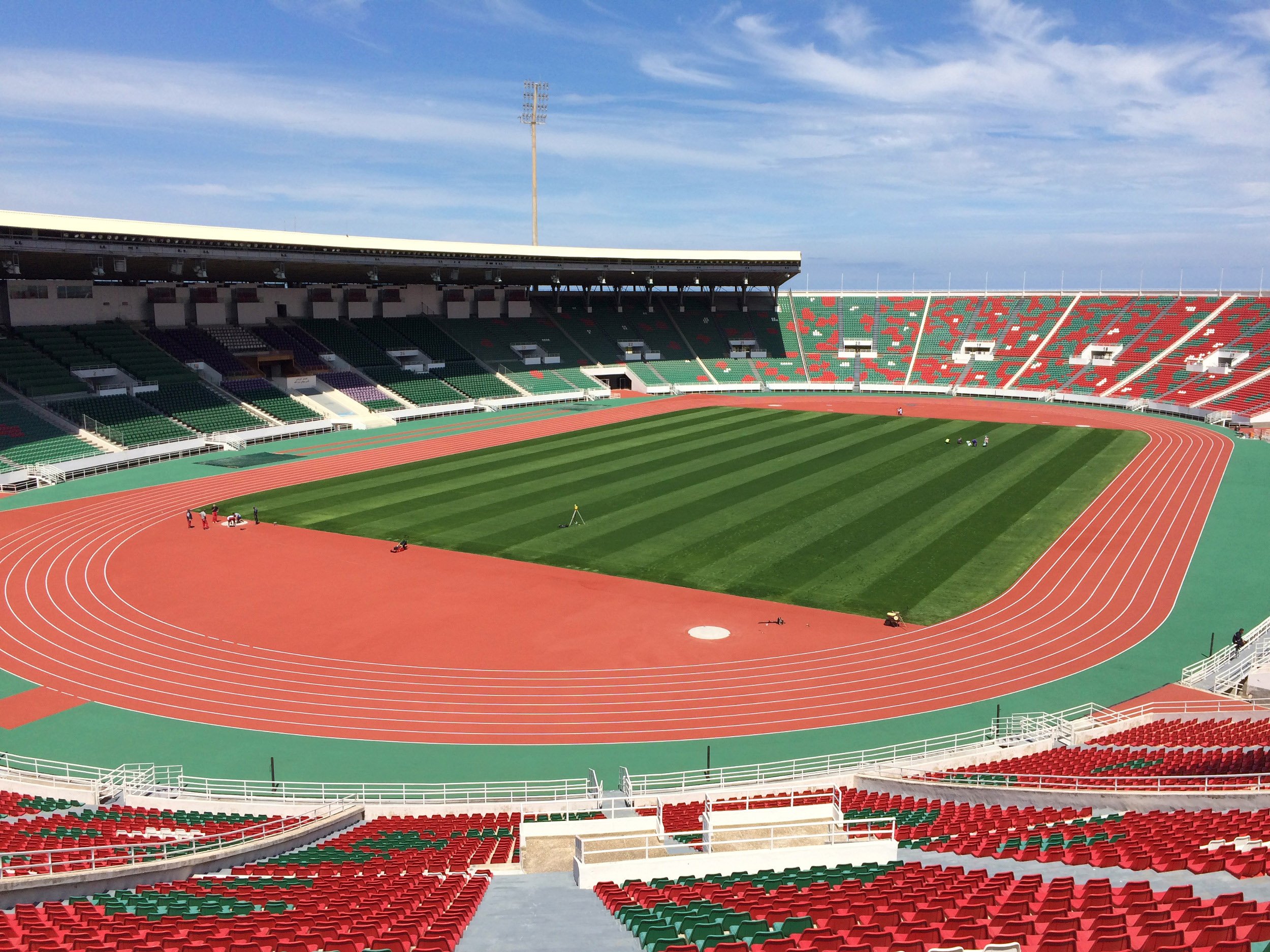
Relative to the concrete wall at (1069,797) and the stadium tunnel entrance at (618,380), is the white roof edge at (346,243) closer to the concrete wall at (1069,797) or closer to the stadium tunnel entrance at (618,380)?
the stadium tunnel entrance at (618,380)

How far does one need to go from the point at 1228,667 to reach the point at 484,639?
64.9 ft

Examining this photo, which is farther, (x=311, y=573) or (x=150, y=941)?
(x=311, y=573)

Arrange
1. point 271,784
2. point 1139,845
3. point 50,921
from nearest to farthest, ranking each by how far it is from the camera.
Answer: point 50,921
point 1139,845
point 271,784

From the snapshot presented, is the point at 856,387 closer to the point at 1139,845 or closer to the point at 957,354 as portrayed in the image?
the point at 957,354

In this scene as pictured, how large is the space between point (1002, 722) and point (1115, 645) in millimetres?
6617

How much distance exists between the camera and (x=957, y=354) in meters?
93.6

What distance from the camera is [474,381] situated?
258 ft

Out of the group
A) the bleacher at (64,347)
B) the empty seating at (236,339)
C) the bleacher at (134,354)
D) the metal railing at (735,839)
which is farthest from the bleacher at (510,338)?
the metal railing at (735,839)

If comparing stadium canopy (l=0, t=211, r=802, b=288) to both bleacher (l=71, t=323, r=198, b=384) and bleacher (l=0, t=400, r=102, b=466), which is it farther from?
bleacher (l=0, t=400, r=102, b=466)

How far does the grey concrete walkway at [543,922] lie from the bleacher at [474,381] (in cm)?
6621

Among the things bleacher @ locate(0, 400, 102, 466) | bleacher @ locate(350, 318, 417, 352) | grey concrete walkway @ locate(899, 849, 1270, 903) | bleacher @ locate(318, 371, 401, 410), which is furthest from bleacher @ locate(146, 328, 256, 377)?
grey concrete walkway @ locate(899, 849, 1270, 903)

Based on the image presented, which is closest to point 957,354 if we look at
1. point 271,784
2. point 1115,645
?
point 1115,645

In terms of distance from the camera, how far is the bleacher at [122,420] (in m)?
53.4

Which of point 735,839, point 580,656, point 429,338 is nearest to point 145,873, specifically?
point 735,839
